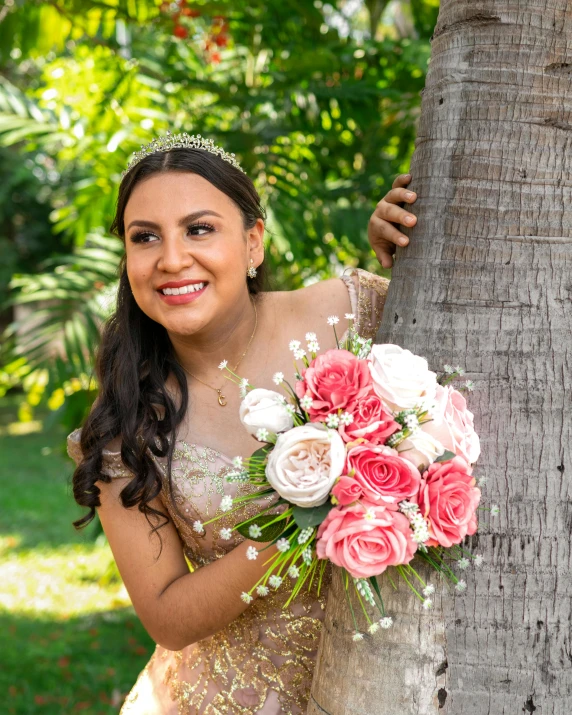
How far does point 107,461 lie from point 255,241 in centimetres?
89

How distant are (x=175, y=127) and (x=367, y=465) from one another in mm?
3453

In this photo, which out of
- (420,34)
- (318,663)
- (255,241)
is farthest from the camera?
(420,34)

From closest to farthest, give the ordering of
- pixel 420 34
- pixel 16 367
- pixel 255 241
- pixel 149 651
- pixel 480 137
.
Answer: pixel 480 137 < pixel 255 241 < pixel 16 367 < pixel 420 34 < pixel 149 651

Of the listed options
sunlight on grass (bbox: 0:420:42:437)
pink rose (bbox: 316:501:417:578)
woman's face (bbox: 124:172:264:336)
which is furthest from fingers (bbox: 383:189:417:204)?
sunlight on grass (bbox: 0:420:42:437)

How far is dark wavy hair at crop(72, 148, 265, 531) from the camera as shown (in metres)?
2.53

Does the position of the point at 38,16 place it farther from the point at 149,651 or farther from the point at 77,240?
the point at 149,651

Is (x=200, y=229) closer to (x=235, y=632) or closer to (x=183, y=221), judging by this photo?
(x=183, y=221)

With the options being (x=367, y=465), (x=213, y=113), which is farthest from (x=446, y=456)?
(x=213, y=113)

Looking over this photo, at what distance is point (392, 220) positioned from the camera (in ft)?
6.77

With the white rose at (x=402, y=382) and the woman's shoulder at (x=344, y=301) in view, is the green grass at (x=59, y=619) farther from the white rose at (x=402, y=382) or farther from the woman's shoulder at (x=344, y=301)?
the white rose at (x=402, y=382)

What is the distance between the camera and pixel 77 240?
4902 millimetres

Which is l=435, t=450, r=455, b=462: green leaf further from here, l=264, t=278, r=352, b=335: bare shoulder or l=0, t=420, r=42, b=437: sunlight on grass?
l=0, t=420, r=42, b=437: sunlight on grass

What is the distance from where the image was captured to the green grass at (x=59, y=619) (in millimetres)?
5191

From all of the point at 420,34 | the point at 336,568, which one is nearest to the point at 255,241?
the point at 336,568
